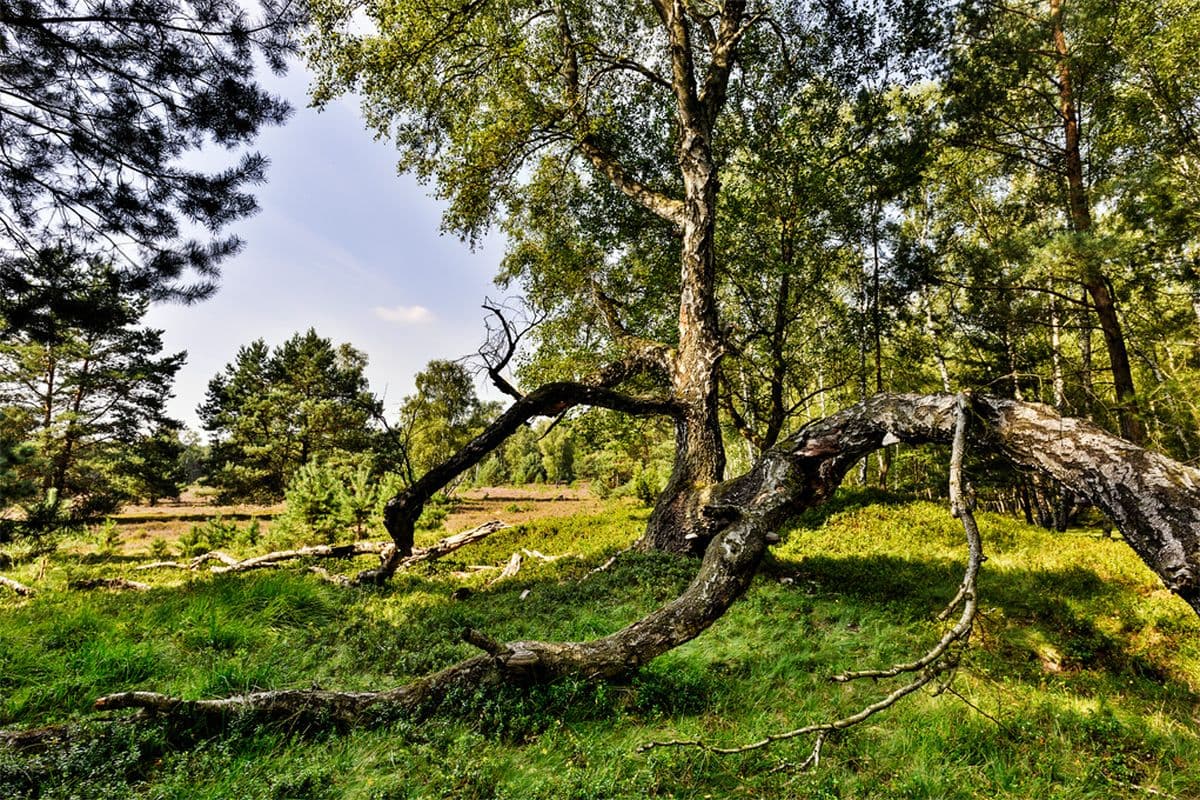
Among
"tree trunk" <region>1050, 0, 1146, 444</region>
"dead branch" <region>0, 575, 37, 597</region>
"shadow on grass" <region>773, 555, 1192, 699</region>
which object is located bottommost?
"shadow on grass" <region>773, 555, 1192, 699</region>

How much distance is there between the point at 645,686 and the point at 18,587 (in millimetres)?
9974

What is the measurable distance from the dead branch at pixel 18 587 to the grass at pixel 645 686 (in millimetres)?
348

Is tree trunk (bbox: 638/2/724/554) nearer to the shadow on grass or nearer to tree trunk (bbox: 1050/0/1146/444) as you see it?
the shadow on grass

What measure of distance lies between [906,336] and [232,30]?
55.9 feet

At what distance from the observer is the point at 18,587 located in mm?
7059

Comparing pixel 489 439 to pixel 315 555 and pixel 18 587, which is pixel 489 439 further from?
pixel 18 587

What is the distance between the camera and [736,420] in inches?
493

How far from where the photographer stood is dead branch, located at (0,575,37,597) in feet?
22.8

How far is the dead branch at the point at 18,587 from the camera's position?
6.95m

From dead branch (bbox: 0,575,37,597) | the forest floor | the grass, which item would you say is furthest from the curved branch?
the forest floor

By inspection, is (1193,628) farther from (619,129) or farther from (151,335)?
(151,335)

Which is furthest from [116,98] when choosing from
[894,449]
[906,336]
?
[894,449]

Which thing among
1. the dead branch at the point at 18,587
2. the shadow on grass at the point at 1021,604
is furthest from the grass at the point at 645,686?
the dead branch at the point at 18,587

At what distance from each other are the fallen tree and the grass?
0.15 m
